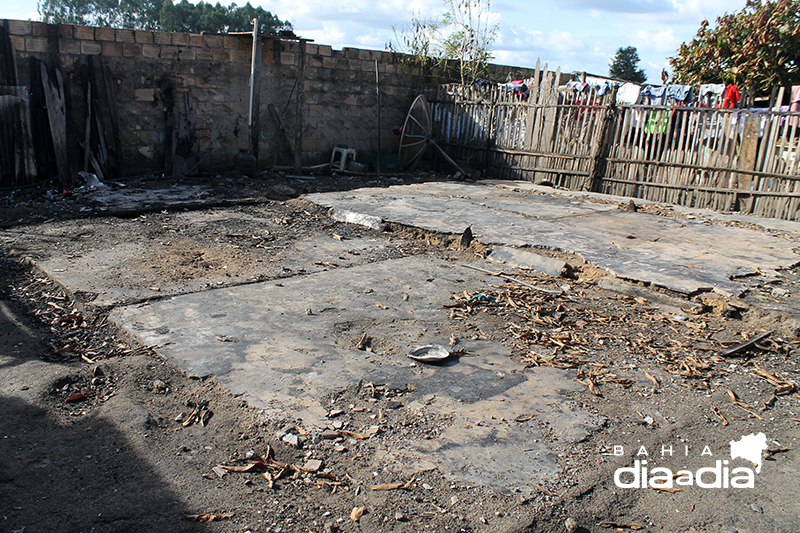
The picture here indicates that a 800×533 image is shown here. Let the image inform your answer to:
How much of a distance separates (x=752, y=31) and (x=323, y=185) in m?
8.25

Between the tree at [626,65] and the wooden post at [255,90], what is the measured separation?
103 feet

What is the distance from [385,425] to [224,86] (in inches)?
403

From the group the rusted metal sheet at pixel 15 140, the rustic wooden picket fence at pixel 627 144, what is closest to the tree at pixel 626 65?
the rustic wooden picket fence at pixel 627 144

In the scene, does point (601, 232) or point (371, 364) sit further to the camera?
point (601, 232)

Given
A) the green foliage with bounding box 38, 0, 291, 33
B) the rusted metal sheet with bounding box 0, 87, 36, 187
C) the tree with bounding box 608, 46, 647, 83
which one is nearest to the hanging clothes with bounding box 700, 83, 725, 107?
the rusted metal sheet with bounding box 0, 87, 36, 187

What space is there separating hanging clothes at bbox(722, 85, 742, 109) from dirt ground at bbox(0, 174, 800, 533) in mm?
5266

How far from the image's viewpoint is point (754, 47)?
10.2 meters

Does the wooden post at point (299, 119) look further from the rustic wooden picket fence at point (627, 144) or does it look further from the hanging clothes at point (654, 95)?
the hanging clothes at point (654, 95)

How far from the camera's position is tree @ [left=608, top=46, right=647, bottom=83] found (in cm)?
3728

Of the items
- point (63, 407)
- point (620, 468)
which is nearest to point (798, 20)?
point (620, 468)

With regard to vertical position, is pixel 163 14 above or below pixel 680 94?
above

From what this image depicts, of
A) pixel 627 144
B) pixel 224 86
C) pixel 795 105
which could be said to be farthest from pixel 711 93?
pixel 224 86

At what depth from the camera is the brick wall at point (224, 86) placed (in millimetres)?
10000

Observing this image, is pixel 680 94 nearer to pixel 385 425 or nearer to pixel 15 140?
pixel 385 425
